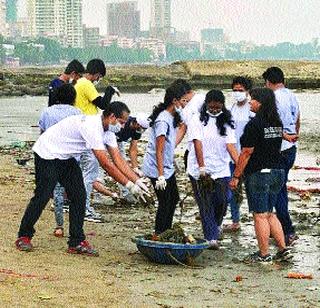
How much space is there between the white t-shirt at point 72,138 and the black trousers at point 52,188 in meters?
0.10

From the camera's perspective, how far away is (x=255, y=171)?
8.80m

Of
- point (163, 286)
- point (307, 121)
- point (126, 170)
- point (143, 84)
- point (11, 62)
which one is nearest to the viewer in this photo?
point (163, 286)

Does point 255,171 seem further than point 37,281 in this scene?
Yes

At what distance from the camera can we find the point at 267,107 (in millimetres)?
8734

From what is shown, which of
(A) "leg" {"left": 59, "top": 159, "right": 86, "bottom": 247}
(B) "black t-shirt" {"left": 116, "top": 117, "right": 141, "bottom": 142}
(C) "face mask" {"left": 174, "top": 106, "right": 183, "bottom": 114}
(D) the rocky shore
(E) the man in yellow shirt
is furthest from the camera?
(D) the rocky shore

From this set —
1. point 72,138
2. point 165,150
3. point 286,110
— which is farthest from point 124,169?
point 286,110

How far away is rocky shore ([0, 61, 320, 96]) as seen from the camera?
76.8m

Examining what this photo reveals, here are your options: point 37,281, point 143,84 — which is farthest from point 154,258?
point 143,84

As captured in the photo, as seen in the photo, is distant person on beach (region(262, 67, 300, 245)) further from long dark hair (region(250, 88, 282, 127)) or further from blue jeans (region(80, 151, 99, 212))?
blue jeans (region(80, 151, 99, 212))

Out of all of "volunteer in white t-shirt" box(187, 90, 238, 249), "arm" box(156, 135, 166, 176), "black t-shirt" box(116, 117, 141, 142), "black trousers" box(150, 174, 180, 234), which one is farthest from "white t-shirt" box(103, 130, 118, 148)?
"black t-shirt" box(116, 117, 141, 142)

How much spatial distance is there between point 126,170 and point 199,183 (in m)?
1.30

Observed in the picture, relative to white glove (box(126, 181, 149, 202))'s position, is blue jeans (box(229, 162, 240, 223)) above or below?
below

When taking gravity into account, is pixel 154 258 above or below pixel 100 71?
below

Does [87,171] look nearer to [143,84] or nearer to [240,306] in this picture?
[240,306]
